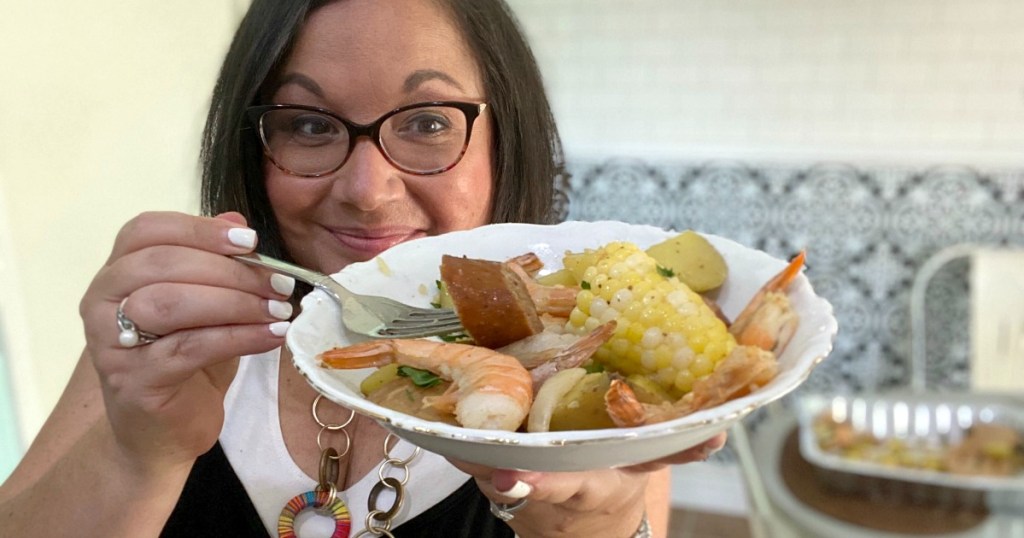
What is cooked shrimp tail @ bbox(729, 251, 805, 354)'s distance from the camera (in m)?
0.67

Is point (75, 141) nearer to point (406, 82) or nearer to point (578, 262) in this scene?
point (406, 82)

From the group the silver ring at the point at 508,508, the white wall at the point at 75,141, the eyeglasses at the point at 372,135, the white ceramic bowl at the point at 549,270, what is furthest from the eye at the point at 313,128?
the white wall at the point at 75,141

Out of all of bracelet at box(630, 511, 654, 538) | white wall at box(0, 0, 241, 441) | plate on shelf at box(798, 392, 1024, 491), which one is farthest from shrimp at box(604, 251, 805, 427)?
white wall at box(0, 0, 241, 441)

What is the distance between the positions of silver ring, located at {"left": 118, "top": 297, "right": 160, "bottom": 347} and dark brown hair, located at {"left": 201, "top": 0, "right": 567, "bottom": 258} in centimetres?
45

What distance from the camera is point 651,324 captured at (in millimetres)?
651

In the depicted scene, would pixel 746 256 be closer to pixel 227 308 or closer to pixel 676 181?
pixel 227 308

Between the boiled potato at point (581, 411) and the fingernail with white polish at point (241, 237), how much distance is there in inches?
14.0

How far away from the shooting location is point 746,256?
81cm

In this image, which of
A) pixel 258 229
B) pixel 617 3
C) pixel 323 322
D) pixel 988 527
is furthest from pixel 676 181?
pixel 323 322

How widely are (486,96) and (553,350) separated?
0.61 m

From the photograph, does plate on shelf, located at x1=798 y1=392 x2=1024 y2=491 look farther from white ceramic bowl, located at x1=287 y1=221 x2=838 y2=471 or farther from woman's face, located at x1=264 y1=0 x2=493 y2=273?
woman's face, located at x1=264 y1=0 x2=493 y2=273

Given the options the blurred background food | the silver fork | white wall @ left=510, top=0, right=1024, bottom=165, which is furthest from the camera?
white wall @ left=510, top=0, right=1024, bottom=165

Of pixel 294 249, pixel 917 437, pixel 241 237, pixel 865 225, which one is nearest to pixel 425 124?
pixel 294 249

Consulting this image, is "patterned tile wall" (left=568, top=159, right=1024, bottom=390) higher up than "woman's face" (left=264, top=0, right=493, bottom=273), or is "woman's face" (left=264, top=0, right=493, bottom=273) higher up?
"woman's face" (left=264, top=0, right=493, bottom=273)
